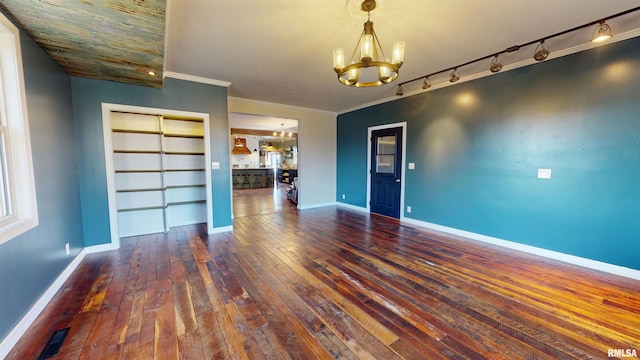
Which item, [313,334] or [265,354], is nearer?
[265,354]

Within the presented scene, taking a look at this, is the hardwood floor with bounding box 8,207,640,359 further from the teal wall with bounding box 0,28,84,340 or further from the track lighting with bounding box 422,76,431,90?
the track lighting with bounding box 422,76,431,90

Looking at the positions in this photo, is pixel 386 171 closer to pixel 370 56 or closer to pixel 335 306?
pixel 370 56

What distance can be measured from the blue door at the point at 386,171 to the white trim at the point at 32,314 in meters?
5.23

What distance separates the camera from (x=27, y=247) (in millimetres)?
1947

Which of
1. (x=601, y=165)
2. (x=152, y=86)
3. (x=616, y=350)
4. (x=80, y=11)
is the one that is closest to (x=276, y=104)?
(x=152, y=86)

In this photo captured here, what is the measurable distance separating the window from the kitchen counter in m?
8.42

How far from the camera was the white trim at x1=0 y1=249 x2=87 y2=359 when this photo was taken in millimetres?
1629

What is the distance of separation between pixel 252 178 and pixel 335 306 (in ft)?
31.3

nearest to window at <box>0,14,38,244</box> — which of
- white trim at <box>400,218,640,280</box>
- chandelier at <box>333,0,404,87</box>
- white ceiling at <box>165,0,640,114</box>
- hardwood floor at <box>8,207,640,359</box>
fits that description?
hardwood floor at <box>8,207,640,359</box>

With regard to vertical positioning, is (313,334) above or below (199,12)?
below

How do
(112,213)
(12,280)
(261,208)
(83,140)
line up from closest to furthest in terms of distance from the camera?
(12,280), (83,140), (112,213), (261,208)

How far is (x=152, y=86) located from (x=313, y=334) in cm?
404

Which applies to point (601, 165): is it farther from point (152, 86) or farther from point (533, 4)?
point (152, 86)

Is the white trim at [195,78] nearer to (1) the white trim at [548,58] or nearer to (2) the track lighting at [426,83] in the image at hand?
Answer: (2) the track lighting at [426,83]
